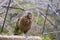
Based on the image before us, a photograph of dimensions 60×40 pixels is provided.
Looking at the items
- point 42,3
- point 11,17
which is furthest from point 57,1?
point 11,17

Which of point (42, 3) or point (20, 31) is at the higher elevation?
point (42, 3)

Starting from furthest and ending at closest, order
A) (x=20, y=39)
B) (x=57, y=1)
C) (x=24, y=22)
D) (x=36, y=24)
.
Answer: (x=57, y=1) < (x=36, y=24) < (x=24, y=22) < (x=20, y=39)

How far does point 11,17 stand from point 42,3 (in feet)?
4.35

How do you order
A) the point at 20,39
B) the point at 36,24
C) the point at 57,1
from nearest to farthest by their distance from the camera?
the point at 20,39, the point at 36,24, the point at 57,1

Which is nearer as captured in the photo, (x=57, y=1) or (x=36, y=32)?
(x=36, y=32)

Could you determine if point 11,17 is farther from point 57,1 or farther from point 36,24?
point 57,1

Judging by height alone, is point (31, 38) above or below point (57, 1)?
below

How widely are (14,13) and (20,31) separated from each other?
3693 millimetres

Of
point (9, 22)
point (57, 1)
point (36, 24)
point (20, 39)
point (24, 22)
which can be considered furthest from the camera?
point (57, 1)

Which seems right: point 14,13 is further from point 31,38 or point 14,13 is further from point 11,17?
point 31,38

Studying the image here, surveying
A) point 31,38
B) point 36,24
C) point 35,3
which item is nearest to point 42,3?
point 35,3

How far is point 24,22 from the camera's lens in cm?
449

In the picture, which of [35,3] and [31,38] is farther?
[35,3]

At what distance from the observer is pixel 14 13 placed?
27.3ft
